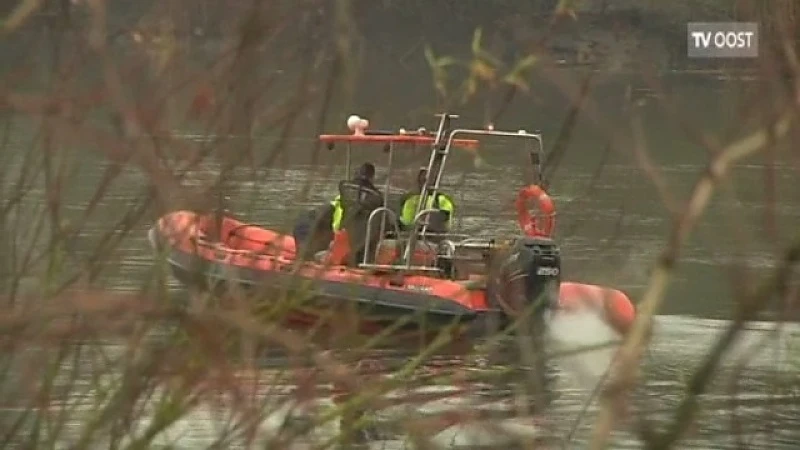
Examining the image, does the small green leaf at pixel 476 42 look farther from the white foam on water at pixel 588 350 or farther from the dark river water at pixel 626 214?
the white foam on water at pixel 588 350

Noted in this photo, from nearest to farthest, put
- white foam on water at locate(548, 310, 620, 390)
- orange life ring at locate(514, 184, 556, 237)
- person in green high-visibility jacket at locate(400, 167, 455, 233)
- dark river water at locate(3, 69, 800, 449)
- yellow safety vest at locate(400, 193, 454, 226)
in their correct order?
dark river water at locate(3, 69, 800, 449) < white foam on water at locate(548, 310, 620, 390) < yellow safety vest at locate(400, 193, 454, 226) < person in green high-visibility jacket at locate(400, 167, 455, 233) < orange life ring at locate(514, 184, 556, 237)

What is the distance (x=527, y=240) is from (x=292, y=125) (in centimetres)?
853

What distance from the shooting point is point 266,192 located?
2781 millimetres

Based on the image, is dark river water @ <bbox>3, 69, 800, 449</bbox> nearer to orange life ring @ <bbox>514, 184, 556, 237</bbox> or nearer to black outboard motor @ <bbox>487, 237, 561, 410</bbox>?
black outboard motor @ <bbox>487, 237, 561, 410</bbox>

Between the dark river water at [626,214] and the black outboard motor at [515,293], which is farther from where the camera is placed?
the black outboard motor at [515,293]

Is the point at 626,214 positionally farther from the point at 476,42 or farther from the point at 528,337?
the point at 528,337

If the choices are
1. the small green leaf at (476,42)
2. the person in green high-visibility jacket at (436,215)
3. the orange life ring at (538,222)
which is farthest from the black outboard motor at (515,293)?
the orange life ring at (538,222)

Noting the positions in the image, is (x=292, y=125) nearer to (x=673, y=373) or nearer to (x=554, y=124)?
(x=554, y=124)

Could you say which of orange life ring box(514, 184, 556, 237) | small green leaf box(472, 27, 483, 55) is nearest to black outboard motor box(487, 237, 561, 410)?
small green leaf box(472, 27, 483, 55)

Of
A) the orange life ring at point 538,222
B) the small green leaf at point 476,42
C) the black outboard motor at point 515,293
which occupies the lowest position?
the orange life ring at point 538,222

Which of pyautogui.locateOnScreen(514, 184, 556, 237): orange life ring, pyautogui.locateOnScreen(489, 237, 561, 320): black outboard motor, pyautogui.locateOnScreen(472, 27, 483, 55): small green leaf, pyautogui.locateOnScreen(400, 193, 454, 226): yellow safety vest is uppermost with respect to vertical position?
pyautogui.locateOnScreen(472, 27, 483, 55): small green leaf

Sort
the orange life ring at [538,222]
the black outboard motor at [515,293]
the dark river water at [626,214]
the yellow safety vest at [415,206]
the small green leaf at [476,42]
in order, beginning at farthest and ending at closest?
the orange life ring at [538,222] → the yellow safety vest at [415,206] → the black outboard motor at [515,293] → the small green leaf at [476,42] → the dark river water at [626,214]

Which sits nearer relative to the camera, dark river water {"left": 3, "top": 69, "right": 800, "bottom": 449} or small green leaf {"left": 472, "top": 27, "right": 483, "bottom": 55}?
dark river water {"left": 3, "top": 69, "right": 800, "bottom": 449}

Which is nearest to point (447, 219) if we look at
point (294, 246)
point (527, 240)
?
point (527, 240)
